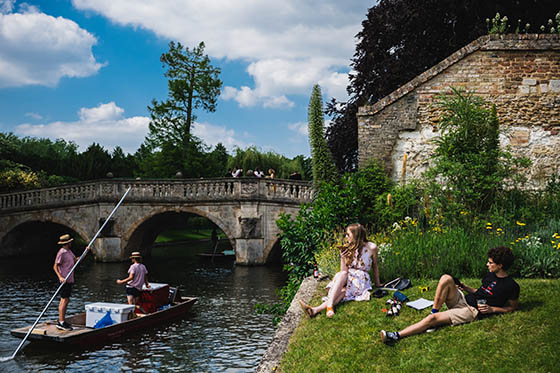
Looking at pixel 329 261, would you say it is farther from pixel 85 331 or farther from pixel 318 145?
pixel 85 331

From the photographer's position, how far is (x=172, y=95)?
29266 mm

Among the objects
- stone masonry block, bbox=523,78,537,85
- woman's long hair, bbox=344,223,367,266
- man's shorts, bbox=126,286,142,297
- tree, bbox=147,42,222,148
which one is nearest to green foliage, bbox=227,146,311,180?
tree, bbox=147,42,222,148

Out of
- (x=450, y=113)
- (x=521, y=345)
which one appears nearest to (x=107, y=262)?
(x=450, y=113)

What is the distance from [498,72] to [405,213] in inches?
137

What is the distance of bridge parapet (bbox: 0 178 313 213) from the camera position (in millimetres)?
19828

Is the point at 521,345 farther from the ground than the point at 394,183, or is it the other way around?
the point at 394,183

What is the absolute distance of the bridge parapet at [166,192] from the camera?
65.1 feet

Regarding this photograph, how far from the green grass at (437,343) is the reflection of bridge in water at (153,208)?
13461 millimetres

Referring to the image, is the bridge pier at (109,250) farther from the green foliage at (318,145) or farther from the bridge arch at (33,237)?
the green foliage at (318,145)

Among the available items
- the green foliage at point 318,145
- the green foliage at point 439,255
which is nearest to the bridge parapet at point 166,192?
the green foliage at point 318,145

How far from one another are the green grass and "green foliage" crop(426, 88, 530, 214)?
3.08 m

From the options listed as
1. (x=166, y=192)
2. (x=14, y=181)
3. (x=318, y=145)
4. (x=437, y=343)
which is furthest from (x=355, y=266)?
(x=14, y=181)

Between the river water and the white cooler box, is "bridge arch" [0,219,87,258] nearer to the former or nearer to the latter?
the river water

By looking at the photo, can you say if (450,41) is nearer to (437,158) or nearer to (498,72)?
(498,72)
